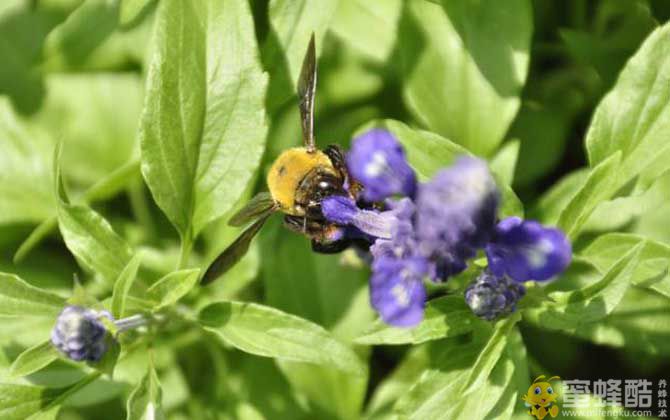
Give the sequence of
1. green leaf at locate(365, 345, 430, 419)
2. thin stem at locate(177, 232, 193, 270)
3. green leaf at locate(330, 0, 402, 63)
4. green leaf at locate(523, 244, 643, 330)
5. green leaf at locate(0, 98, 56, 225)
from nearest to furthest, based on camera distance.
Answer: green leaf at locate(523, 244, 643, 330) < thin stem at locate(177, 232, 193, 270) < green leaf at locate(365, 345, 430, 419) < green leaf at locate(330, 0, 402, 63) < green leaf at locate(0, 98, 56, 225)

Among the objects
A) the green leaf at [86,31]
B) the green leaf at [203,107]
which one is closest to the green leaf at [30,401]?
the green leaf at [203,107]

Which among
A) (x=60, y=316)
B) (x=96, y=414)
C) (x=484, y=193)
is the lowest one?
(x=96, y=414)

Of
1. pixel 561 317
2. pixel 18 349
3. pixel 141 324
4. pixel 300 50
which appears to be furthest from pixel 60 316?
pixel 561 317

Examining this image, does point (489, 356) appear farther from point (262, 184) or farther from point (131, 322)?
point (262, 184)

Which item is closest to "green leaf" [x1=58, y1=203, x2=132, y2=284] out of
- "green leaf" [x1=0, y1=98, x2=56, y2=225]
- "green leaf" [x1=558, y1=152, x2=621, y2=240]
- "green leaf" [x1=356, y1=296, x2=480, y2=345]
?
"green leaf" [x1=356, y1=296, x2=480, y2=345]

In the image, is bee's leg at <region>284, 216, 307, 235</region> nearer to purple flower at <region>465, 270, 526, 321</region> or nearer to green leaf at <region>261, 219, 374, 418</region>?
purple flower at <region>465, 270, 526, 321</region>

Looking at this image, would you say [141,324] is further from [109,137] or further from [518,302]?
[109,137]

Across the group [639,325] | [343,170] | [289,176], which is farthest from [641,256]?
[289,176]
